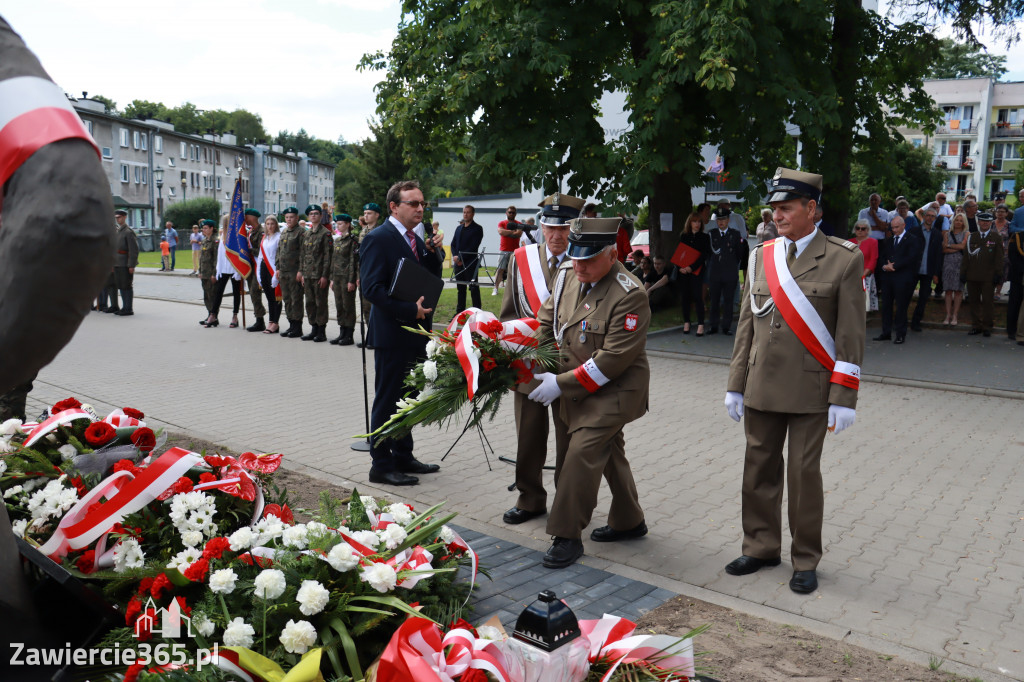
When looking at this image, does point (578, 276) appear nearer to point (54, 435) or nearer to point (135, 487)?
point (135, 487)

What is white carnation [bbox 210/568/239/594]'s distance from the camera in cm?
330

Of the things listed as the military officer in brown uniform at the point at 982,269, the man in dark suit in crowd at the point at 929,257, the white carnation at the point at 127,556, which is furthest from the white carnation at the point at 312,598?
the military officer in brown uniform at the point at 982,269

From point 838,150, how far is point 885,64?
3884 mm

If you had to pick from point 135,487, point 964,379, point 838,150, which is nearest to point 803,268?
point 135,487

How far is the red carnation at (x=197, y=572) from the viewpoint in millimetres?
3416

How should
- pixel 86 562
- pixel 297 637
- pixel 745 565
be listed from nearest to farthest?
pixel 297 637
pixel 86 562
pixel 745 565

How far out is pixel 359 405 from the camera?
977 centimetres

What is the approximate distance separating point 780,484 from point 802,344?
0.89 meters

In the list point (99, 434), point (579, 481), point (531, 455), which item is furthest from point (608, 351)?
point (99, 434)

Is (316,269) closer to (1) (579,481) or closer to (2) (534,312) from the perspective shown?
(2) (534,312)

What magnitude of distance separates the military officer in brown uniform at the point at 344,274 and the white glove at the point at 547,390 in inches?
384

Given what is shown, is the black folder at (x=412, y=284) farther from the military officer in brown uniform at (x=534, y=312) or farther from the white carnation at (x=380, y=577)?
the white carnation at (x=380, y=577)

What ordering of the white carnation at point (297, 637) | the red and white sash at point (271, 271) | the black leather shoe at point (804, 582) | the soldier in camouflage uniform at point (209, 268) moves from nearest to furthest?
the white carnation at point (297, 637), the black leather shoe at point (804, 582), the red and white sash at point (271, 271), the soldier in camouflage uniform at point (209, 268)

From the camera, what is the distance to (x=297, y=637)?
3020mm
